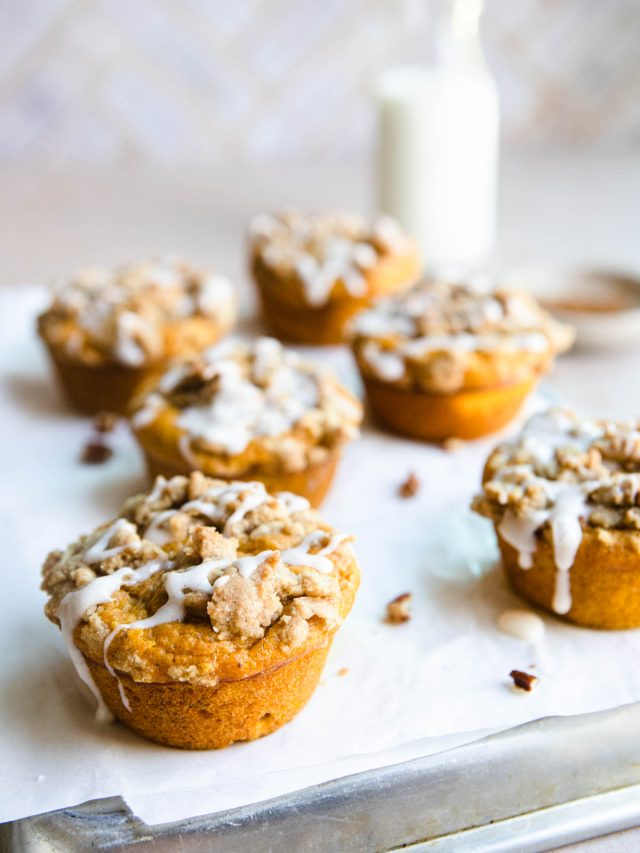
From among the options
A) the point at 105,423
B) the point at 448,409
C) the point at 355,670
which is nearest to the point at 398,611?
the point at 355,670

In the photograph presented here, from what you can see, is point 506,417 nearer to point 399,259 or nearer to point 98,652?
point 399,259

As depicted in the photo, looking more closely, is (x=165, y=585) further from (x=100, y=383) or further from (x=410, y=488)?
(x=100, y=383)

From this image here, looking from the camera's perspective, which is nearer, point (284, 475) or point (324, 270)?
point (284, 475)

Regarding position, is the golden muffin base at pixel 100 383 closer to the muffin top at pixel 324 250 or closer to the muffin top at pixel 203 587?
the muffin top at pixel 324 250

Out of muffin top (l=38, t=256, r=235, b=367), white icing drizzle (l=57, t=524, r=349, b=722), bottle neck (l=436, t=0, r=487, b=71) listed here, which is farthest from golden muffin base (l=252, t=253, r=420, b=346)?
white icing drizzle (l=57, t=524, r=349, b=722)

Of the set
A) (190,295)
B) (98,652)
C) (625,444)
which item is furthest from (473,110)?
(98,652)

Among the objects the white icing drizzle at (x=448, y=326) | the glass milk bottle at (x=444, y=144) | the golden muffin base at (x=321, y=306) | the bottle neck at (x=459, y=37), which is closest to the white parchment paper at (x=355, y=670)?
the white icing drizzle at (x=448, y=326)
